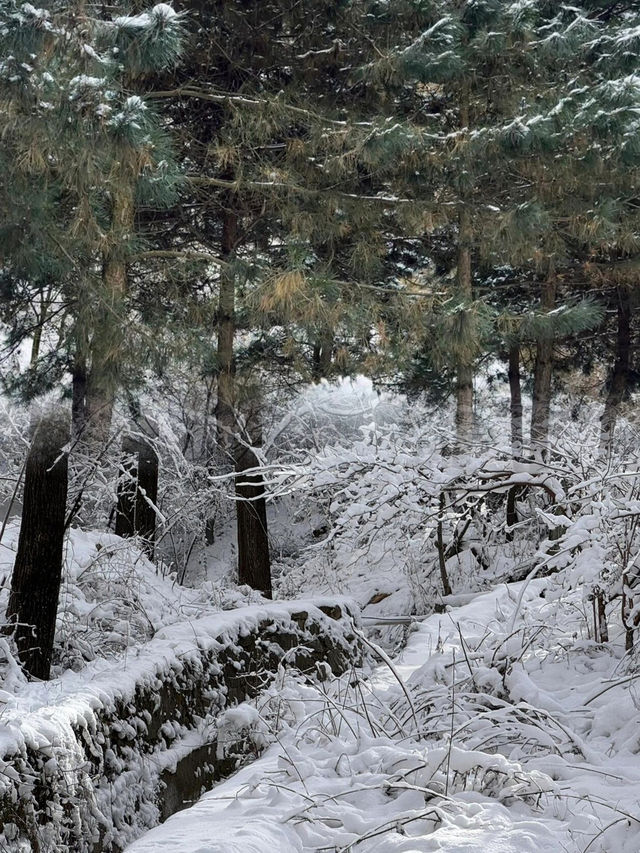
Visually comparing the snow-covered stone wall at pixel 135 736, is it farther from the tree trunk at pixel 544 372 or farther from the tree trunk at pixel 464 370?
the tree trunk at pixel 544 372

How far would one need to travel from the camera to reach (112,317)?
29.4 ft

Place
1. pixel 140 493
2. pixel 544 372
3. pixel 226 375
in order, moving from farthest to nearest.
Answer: pixel 544 372, pixel 140 493, pixel 226 375

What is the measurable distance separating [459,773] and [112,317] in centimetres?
628

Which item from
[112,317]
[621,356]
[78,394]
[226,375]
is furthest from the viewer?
[621,356]

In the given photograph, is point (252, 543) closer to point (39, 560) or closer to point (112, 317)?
point (112, 317)

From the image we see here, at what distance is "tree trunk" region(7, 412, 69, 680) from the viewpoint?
5801 mm

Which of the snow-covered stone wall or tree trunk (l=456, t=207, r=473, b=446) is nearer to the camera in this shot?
the snow-covered stone wall

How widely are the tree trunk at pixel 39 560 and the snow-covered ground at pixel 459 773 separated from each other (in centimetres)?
149

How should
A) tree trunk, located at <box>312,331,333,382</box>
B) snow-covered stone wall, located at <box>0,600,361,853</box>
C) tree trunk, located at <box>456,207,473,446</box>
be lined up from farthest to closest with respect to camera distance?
tree trunk, located at <box>456,207,473,446</box> < tree trunk, located at <box>312,331,333,382</box> < snow-covered stone wall, located at <box>0,600,361,853</box>

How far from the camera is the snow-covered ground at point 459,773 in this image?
10.9ft

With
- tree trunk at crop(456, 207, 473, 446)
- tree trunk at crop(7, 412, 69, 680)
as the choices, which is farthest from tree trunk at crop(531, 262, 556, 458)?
tree trunk at crop(7, 412, 69, 680)

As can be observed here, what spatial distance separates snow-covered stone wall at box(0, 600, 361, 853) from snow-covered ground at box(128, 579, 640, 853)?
53 cm

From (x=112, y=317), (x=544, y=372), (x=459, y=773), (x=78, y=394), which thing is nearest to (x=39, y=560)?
(x=459, y=773)

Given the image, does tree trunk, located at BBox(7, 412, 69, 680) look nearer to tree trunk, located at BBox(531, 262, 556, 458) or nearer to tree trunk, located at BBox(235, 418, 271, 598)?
tree trunk, located at BBox(235, 418, 271, 598)
